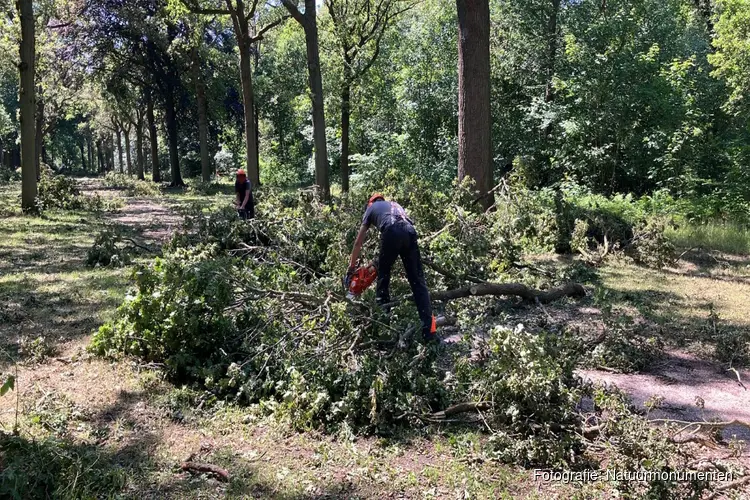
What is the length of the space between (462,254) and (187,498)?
5.04 m

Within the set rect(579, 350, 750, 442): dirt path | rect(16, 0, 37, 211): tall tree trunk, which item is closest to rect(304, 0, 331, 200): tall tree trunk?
rect(16, 0, 37, 211): tall tree trunk

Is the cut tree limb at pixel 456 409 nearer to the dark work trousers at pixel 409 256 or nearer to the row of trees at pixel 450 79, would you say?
the dark work trousers at pixel 409 256

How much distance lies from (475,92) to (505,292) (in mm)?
5098

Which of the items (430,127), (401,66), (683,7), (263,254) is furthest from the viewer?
(683,7)

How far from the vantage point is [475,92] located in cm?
1045

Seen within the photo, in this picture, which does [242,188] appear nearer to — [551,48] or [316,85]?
[316,85]

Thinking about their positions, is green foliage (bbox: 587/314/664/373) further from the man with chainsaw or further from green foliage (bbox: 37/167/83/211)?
green foliage (bbox: 37/167/83/211)

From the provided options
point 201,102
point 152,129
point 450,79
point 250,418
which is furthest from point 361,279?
point 152,129

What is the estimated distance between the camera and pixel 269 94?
3275 centimetres

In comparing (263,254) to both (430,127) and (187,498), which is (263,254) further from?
(430,127)

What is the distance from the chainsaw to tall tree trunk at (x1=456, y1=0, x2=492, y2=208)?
468 centimetres

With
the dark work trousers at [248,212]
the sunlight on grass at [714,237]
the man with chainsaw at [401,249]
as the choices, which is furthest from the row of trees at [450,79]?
the man with chainsaw at [401,249]

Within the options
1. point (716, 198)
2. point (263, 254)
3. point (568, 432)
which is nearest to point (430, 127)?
point (716, 198)

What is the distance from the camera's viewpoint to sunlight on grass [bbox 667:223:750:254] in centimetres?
1113
